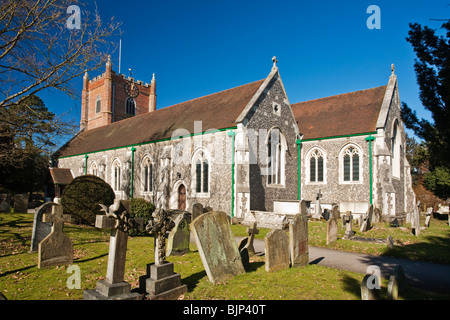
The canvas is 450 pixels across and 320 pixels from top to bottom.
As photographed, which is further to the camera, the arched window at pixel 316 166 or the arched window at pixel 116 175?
the arched window at pixel 116 175

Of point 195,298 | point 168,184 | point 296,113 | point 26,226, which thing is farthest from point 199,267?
point 296,113

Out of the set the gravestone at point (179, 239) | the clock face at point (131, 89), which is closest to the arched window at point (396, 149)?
the gravestone at point (179, 239)

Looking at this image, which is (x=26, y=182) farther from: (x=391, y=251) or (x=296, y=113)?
(x=391, y=251)

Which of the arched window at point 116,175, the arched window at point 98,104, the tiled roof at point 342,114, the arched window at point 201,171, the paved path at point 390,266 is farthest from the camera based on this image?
the arched window at point 98,104

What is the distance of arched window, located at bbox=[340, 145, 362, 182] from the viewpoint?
18438 mm

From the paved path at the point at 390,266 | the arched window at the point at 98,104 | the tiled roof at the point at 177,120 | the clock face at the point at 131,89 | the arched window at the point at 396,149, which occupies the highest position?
the clock face at the point at 131,89

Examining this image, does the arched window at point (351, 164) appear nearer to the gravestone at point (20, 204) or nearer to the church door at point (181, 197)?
the church door at point (181, 197)

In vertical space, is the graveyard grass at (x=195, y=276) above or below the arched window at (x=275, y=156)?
below

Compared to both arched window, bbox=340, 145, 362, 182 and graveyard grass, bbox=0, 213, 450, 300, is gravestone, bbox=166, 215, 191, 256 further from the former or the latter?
arched window, bbox=340, 145, 362, 182

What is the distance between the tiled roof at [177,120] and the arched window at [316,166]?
625 cm

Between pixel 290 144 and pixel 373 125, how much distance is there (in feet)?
17.1

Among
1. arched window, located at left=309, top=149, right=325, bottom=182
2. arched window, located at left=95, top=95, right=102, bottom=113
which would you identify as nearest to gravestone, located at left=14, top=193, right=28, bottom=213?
arched window, located at left=309, top=149, right=325, bottom=182

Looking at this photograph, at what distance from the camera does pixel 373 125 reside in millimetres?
18094

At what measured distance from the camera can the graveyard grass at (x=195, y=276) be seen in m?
5.18
